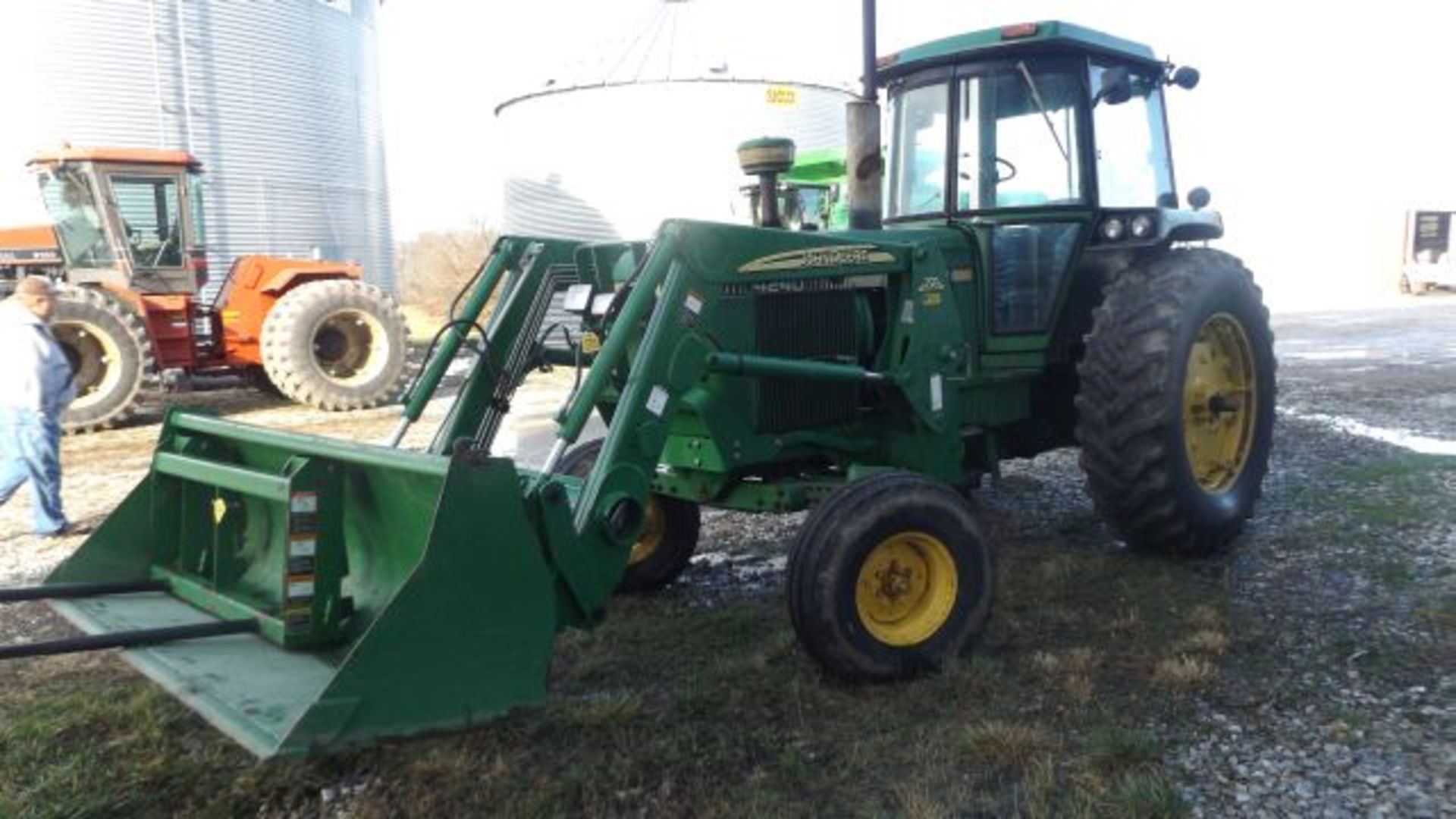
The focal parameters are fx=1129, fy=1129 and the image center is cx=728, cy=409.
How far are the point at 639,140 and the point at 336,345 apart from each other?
323 inches

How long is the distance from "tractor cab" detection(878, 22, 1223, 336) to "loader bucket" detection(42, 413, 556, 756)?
2941 mm

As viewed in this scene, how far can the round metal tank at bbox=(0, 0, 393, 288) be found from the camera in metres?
17.5

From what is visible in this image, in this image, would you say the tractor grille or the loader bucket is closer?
the loader bucket

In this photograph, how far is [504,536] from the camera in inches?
128

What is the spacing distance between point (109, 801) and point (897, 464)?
3170 mm

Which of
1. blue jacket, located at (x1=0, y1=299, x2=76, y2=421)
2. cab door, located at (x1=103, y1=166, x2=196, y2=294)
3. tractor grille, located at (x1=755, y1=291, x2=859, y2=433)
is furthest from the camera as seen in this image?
cab door, located at (x1=103, y1=166, x2=196, y2=294)

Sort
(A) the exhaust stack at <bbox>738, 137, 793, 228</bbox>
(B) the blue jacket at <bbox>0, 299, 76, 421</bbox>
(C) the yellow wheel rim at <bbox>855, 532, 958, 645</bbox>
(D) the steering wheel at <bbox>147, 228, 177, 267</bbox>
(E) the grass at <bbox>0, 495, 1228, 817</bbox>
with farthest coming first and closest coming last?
1. (D) the steering wheel at <bbox>147, 228, 177, 267</bbox>
2. (B) the blue jacket at <bbox>0, 299, 76, 421</bbox>
3. (A) the exhaust stack at <bbox>738, 137, 793, 228</bbox>
4. (C) the yellow wheel rim at <bbox>855, 532, 958, 645</bbox>
5. (E) the grass at <bbox>0, 495, 1228, 817</bbox>

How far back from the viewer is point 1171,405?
4.93 meters

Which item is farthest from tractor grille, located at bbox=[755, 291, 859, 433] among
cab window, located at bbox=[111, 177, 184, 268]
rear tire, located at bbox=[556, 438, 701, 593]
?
cab window, located at bbox=[111, 177, 184, 268]

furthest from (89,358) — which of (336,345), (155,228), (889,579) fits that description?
(889,579)

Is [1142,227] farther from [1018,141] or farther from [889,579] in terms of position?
[889,579]

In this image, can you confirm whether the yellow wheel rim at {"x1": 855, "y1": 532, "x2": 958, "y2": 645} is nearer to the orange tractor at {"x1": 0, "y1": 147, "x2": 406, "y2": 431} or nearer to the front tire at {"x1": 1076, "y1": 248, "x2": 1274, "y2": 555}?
the front tire at {"x1": 1076, "y1": 248, "x2": 1274, "y2": 555}

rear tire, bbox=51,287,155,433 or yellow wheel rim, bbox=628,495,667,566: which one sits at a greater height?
rear tire, bbox=51,287,155,433

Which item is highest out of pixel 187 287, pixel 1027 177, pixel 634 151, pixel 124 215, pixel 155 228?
pixel 634 151
